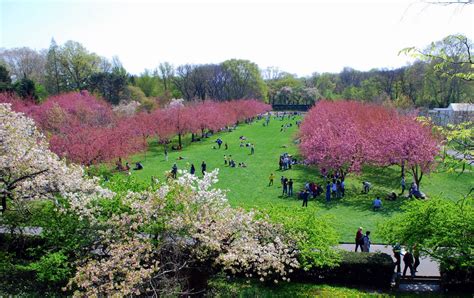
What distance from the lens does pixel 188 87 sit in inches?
3482

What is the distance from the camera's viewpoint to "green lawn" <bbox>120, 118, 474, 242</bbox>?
18672 mm

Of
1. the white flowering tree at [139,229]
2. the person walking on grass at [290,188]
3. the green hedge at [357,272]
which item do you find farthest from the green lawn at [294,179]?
the green hedge at [357,272]

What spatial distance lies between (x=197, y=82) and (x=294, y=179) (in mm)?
64421

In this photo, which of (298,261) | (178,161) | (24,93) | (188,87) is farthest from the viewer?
(188,87)

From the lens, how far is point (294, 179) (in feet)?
89.7

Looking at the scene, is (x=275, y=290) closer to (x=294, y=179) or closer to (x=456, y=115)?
(x=294, y=179)

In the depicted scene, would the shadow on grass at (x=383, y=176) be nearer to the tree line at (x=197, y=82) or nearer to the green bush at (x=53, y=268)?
the tree line at (x=197, y=82)

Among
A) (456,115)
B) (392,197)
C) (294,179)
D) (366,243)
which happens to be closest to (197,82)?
A: (456,115)

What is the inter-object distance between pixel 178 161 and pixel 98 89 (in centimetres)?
3308

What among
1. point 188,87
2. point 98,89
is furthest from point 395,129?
point 188,87

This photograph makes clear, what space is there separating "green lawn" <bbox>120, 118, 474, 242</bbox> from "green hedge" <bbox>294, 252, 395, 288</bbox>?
168 centimetres

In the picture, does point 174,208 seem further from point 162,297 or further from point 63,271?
point 63,271

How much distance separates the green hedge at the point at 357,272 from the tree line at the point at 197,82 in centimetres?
2445

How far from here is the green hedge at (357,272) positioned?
12047mm
